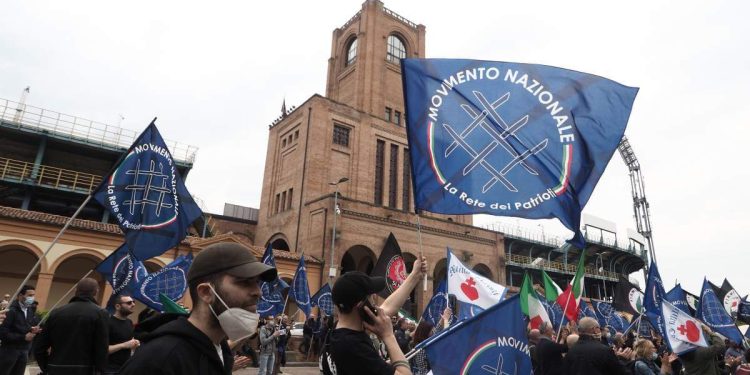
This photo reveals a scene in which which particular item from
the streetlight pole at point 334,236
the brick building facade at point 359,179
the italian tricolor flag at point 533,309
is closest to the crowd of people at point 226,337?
the italian tricolor flag at point 533,309

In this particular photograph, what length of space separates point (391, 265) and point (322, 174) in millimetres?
Answer: 23465

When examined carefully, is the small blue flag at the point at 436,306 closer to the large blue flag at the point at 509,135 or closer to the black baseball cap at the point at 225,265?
the large blue flag at the point at 509,135

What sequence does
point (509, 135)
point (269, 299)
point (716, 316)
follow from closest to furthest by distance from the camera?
1. point (509, 135)
2. point (716, 316)
3. point (269, 299)

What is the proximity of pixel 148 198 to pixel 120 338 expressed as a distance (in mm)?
2758

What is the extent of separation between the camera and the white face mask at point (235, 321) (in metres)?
1.94

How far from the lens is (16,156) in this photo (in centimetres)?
2736

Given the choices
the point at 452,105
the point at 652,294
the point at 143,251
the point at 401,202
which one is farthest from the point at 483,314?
the point at 401,202

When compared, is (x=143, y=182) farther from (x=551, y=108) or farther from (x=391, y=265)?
(x=551, y=108)

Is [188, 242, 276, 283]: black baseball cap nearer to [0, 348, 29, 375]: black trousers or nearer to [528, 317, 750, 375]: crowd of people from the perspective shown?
[528, 317, 750, 375]: crowd of people

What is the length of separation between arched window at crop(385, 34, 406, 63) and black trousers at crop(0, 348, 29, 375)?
3842cm

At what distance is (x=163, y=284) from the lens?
35.9 ft

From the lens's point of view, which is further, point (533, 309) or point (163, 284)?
point (163, 284)

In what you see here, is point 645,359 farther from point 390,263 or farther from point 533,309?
point 390,263

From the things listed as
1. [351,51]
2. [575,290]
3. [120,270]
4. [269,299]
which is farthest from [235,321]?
[351,51]
